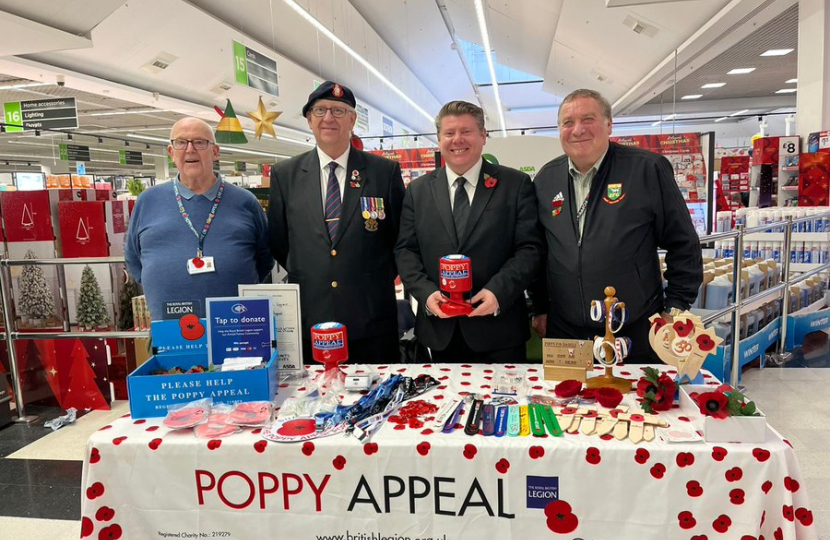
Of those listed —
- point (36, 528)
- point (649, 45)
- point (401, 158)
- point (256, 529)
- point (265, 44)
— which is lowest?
point (36, 528)

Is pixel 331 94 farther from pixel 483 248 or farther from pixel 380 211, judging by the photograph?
pixel 483 248

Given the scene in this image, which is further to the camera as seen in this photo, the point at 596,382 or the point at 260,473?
the point at 596,382

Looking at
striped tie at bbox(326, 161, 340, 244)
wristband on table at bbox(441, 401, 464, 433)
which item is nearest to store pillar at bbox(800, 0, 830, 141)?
striped tie at bbox(326, 161, 340, 244)

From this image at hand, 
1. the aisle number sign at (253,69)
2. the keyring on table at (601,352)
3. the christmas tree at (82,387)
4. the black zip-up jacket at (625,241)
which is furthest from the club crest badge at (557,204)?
the aisle number sign at (253,69)

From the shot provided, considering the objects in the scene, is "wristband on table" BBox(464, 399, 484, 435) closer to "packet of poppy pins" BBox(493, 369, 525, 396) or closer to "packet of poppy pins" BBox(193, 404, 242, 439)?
"packet of poppy pins" BBox(493, 369, 525, 396)

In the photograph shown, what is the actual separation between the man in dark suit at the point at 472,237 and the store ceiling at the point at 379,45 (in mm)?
4260

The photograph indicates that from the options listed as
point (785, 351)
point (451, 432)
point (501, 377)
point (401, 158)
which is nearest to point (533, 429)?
point (451, 432)

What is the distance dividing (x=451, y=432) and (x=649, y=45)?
9.07 meters

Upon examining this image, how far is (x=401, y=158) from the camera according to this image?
348 inches

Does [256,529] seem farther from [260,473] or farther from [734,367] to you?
[734,367]

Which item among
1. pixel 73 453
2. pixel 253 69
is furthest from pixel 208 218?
pixel 253 69

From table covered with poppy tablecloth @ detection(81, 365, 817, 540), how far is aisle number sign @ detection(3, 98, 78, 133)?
32.8ft

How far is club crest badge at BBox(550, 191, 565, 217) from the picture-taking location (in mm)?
2211

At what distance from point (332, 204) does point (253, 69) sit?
6.90 meters
